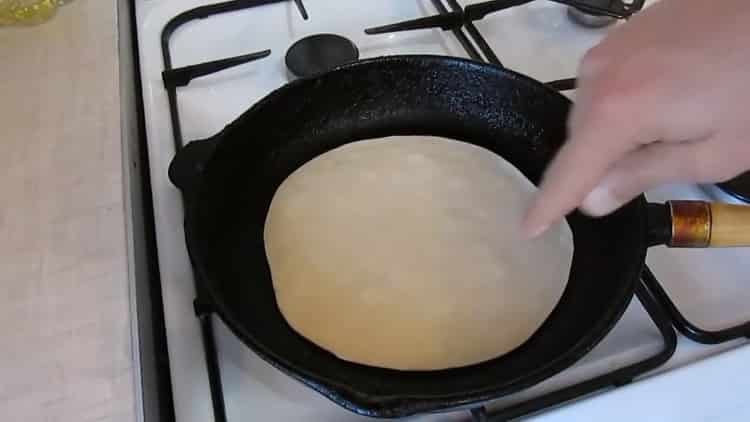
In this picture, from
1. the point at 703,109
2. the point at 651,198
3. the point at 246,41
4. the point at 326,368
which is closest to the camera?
the point at 703,109

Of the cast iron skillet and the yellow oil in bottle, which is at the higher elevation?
the yellow oil in bottle

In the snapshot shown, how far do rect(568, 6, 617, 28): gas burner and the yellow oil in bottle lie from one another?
1.56 ft

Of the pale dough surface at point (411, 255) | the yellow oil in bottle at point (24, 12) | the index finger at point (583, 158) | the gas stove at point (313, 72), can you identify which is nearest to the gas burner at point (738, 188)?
the gas stove at point (313, 72)

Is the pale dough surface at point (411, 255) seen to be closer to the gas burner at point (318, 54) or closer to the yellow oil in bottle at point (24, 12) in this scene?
the gas burner at point (318, 54)

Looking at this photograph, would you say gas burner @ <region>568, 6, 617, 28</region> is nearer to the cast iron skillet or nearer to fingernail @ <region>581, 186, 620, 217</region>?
the cast iron skillet

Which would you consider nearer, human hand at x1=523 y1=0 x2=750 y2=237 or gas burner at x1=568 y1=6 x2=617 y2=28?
human hand at x1=523 y1=0 x2=750 y2=237

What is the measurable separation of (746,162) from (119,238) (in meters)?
0.38

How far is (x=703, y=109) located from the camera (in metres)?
0.38

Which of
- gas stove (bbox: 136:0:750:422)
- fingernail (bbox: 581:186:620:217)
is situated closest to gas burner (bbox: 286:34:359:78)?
gas stove (bbox: 136:0:750:422)

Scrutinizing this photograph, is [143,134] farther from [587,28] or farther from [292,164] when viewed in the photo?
[587,28]

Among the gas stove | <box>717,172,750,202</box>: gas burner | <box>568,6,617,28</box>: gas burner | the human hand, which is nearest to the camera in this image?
the human hand

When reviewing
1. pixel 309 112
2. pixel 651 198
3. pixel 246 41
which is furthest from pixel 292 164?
pixel 651 198

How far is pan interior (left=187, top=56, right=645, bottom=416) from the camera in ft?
1.46

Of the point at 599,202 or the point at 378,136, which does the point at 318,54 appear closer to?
the point at 378,136
